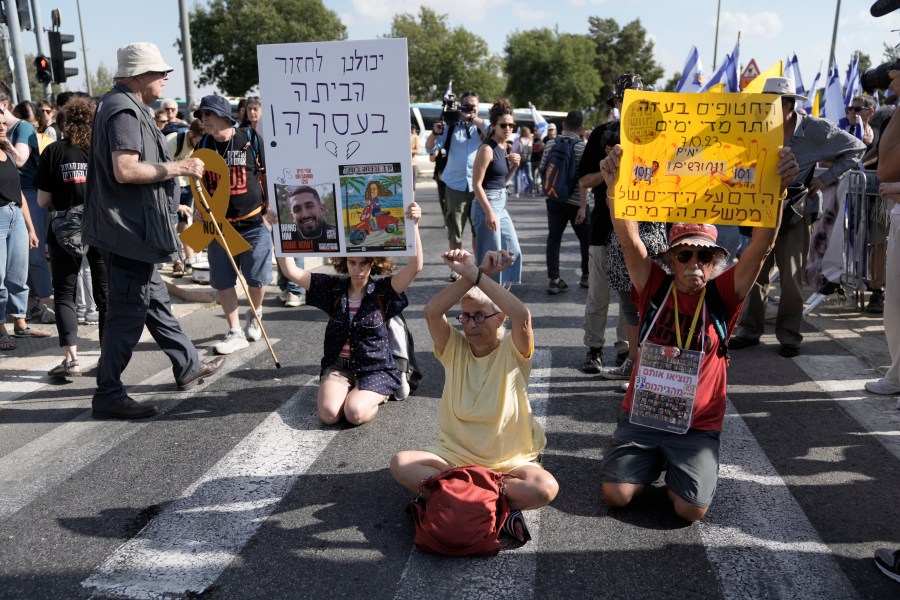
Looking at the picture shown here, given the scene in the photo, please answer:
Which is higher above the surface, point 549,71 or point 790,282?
point 549,71

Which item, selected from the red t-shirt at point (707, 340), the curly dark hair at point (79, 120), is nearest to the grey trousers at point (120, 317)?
the curly dark hair at point (79, 120)

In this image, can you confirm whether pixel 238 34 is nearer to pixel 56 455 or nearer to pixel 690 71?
pixel 690 71

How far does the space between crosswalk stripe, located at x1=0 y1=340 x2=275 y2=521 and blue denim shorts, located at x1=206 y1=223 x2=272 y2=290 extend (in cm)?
154

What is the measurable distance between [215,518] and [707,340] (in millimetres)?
2545

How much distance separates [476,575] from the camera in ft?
10.0

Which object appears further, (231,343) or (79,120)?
(231,343)

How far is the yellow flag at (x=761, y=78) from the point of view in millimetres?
4039

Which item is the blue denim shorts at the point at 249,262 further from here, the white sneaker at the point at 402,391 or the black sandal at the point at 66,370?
the white sneaker at the point at 402,391

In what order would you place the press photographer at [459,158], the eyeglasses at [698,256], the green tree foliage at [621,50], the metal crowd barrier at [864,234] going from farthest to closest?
the green tree foliage at [621,50] < the press photographer at [459,158] < the metal crowd barrier at [864,234] < the eyeglasses at [698,256]

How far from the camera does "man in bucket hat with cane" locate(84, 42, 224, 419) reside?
15.0 feet

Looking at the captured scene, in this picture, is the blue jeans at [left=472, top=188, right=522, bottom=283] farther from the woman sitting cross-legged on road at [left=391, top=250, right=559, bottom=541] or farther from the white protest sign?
the woman sitting cross-legged on road at [left=391, top=250, right=559, bottom=541]

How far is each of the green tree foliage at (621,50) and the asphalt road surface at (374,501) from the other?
77211 mm

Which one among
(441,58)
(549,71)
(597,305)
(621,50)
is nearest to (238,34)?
(441,58)

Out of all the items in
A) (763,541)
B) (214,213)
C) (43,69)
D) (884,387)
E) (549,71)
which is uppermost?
(549,71)
